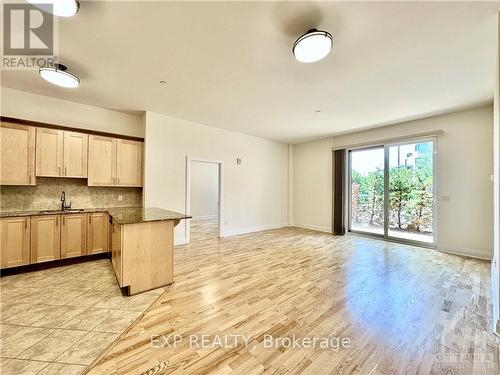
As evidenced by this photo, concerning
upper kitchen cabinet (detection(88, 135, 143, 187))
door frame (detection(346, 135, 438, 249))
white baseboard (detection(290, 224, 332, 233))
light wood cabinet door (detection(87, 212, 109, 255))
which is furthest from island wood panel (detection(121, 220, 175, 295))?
door frame (detection(346, 135, 438, 249))

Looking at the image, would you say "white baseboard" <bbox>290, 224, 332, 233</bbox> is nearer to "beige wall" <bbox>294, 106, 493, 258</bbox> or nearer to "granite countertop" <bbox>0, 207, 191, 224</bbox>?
"beige wall" <bbox>294, 106, 493, 258</bbox>

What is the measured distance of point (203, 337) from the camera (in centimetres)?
176

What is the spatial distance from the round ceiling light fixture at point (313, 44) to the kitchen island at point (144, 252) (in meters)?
2.34

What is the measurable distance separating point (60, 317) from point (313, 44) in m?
3.57

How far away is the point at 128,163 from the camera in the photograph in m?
4.09

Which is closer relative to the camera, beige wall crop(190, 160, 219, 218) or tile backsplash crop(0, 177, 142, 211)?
tile backsplash crop(0, 177, 142, 211)

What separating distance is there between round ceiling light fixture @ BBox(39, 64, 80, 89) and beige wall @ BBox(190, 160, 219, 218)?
5.54 metres

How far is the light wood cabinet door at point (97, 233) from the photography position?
3535mm

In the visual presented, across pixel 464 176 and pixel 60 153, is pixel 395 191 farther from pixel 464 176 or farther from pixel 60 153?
pixel 60 153

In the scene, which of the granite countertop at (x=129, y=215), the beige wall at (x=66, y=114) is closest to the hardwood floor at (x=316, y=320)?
Result: the granite countertop at (x=129, y=215)

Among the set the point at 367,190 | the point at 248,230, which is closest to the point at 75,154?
the point at 248,230

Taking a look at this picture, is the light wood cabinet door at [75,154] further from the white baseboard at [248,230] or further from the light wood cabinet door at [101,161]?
the white baseboard at [248,230]

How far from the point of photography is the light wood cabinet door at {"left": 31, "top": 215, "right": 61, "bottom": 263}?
3.05m

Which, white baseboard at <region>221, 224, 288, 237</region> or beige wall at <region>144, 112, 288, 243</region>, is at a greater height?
beige wall at <region>144, 112, 288, 243</region>
